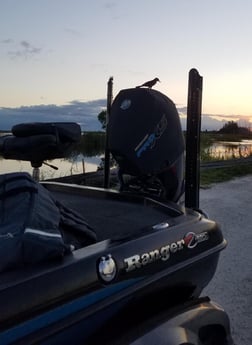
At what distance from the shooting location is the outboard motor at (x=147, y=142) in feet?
9.73

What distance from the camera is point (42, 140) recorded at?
6.53 ft

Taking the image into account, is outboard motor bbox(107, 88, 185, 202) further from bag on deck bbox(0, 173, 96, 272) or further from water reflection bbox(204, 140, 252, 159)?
water reflection bbox(204, 140, 252, 159)

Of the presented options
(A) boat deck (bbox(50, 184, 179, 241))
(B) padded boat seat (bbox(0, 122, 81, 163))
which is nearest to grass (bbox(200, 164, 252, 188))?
(A) boat deck (bbox(50, 184, 179, 241))

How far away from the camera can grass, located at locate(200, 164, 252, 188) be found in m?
11.7

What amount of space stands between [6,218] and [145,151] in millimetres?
1444

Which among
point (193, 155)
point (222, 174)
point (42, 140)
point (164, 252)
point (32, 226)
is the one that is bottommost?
point (222, 174)

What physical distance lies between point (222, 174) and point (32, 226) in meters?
11.8

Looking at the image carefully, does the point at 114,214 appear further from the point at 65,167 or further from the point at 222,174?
the point at 65,167

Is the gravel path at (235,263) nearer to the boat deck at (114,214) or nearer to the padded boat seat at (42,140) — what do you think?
the boat deck at (114,214)

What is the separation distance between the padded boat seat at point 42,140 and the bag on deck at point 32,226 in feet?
0.50

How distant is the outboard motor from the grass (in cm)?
775

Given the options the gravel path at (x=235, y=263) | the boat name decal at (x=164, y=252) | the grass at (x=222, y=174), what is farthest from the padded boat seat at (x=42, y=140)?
the grass at (x=222, y=174)

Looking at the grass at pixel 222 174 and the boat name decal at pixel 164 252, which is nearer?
the boat name decal at pixel 164 252


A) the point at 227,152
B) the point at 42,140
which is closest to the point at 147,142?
the point at 42,140
